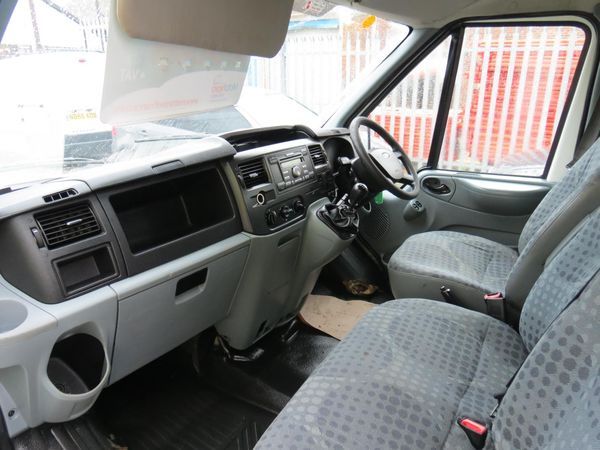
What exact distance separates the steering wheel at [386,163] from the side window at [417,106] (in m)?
0.44

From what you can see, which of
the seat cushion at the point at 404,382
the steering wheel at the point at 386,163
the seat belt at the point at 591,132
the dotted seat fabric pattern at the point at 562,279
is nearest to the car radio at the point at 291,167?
the steering wheel at the point at 386,163

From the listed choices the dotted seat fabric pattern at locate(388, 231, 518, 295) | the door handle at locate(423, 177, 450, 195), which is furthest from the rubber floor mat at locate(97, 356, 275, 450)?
the door handle at locate(423, 177, 450, 195)

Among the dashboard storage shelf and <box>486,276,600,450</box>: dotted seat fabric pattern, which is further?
the dashboard storage shelf

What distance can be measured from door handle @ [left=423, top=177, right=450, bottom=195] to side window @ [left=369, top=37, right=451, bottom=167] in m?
0.17

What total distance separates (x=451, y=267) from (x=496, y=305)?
0.34 metres

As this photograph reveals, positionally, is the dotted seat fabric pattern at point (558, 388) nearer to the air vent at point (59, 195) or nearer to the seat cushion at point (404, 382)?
the seat cushion at point (404, 382)

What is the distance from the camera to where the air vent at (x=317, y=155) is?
205cm

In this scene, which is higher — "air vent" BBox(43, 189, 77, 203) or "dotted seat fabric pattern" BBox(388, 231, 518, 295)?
"air vent" BBox(43, 189, 77, 203)

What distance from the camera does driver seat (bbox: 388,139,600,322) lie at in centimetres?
133

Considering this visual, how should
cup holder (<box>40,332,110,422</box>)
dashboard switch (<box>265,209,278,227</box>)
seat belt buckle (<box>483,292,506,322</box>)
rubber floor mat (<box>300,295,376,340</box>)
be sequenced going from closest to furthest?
cup holder (<box>40,332,110,422</box>) → seat belt buckle (<box>483,292,506,322</box>) → dashboard switch (<box>265,209,278,227</box>) → rubber floor mat (<box>300,295,376,340</box>)

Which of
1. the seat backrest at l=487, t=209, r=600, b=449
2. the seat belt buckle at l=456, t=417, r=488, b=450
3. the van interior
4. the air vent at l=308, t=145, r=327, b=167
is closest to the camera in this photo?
the seat backrest at l=487, t=209, r=600, b=449

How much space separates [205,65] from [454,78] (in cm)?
158

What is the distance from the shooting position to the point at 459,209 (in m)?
2.68

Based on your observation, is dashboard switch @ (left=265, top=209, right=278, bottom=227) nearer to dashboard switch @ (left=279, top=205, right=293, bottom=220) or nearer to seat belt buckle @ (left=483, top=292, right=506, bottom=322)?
dashboard switch @ (left=279, top=205, right=293, bottom=220)
